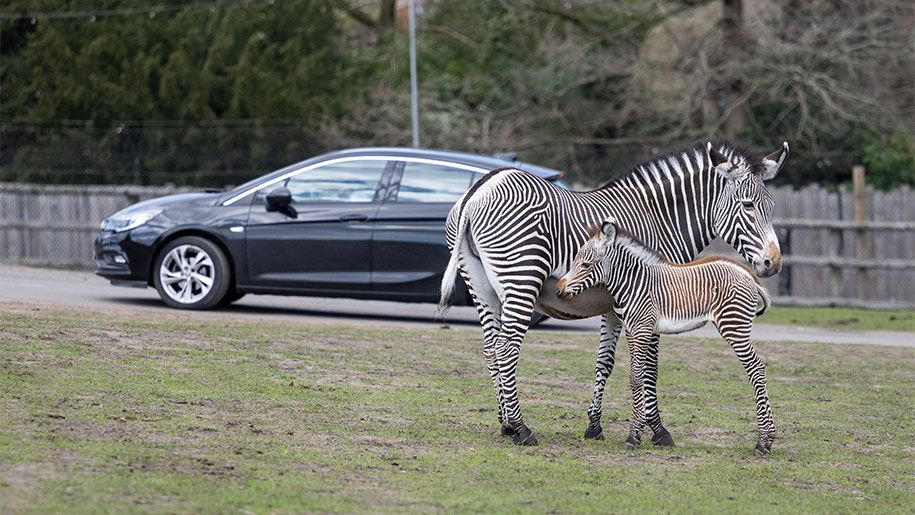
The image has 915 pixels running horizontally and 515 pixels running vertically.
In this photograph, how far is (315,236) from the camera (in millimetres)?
14250

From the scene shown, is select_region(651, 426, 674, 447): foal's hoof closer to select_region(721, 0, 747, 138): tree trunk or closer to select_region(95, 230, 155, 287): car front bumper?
select_region(95, 230, 155, 287): car front bumper

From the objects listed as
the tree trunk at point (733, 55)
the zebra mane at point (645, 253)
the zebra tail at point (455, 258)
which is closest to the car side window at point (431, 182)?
the zebra tail at point (455, 258)

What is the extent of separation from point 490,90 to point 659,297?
22.1m

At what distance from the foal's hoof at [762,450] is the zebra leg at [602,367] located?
982 millimetres

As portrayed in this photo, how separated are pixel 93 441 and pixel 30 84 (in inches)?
780

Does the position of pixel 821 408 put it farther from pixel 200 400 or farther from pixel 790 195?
pixel 790 195

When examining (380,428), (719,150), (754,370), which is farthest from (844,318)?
(380,428)

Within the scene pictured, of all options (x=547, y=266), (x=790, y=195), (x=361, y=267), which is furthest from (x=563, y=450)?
(x=790, y=195)

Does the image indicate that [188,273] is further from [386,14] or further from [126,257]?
[386,14]

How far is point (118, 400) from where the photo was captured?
872cm

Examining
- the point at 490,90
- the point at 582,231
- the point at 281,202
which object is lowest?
the point at 582,231

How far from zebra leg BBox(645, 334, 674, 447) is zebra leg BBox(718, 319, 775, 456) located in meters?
0.46

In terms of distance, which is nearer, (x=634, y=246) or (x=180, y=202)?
(x=634, y=246)

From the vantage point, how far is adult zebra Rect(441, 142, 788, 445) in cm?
866
